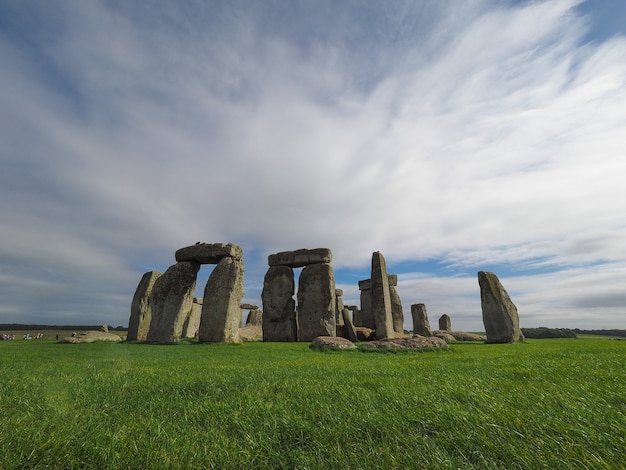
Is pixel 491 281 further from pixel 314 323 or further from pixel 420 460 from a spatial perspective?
pixel 420 460

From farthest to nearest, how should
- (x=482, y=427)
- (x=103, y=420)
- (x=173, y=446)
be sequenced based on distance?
(x=103, y=420) → (x=482, y=427) → (x=173, y=446)

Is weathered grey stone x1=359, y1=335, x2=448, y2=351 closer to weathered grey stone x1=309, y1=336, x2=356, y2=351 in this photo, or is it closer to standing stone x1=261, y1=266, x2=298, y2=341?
weathered grey stone x1=309, y1=336, x2=356, y2=351

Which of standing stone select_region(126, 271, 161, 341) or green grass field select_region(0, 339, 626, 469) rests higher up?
standing stone select_region(126, 271, 161, 341)

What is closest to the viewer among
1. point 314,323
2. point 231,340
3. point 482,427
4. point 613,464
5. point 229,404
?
point 613,464

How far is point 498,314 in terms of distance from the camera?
14.5 meters

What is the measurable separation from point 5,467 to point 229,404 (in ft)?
4.38

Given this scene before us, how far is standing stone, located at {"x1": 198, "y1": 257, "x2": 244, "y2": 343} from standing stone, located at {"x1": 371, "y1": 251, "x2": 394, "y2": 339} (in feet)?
22.9

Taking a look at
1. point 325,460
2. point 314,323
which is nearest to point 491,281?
point 314,323

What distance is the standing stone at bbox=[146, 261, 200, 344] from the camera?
40.7 ft

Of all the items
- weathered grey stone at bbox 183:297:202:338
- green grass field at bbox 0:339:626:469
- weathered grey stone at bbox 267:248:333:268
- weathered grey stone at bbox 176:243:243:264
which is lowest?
green grass field at bbox 0:339:626:469

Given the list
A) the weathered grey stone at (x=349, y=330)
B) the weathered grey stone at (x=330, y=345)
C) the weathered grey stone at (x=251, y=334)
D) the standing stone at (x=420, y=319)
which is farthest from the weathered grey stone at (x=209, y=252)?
the standing stone at (x=420, y=319)

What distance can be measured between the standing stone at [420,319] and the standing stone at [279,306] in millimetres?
10012

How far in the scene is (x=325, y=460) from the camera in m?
1.63

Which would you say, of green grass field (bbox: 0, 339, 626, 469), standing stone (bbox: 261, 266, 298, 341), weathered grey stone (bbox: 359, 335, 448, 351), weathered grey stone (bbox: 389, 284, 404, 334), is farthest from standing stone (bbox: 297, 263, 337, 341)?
green grass field (bbox: 0, 339, 626, 469)
